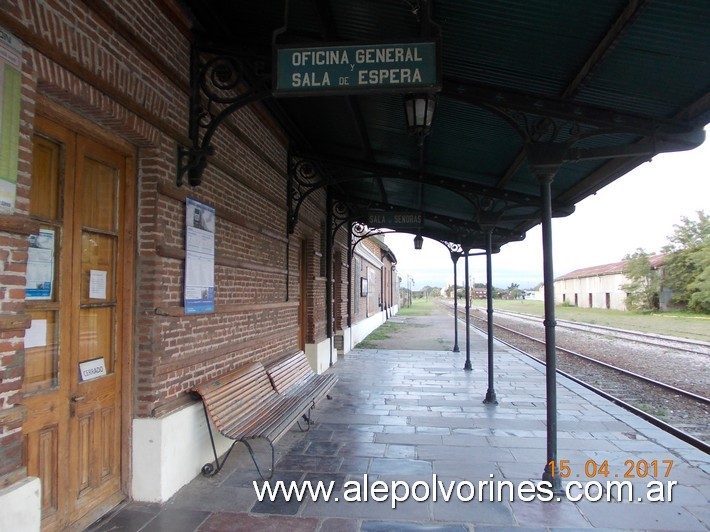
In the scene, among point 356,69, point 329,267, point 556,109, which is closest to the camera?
point 356,69

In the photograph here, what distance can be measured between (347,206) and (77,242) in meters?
9.07

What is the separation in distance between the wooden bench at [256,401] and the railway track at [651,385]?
4765mm

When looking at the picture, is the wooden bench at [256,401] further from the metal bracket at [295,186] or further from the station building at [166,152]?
the metal bracket at [295,186]

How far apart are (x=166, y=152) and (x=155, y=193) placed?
0.43m

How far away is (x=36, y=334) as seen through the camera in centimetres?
303

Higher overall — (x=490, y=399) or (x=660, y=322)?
(x=490, y=399)

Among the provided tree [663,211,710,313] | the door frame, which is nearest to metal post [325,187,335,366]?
the door frame

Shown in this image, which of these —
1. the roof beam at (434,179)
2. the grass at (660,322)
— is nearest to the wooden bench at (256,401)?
the roof beam at (434,179)

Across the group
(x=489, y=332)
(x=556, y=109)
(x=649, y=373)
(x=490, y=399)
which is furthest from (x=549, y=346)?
(x=649, y=373)

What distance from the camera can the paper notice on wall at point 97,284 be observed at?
140 inches

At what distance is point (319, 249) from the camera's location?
10766 mm

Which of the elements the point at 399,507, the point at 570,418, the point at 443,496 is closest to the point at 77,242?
the point at 399,507

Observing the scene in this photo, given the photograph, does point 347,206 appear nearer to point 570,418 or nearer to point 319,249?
point 319,249

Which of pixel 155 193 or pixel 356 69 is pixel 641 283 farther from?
pixel 155 193
